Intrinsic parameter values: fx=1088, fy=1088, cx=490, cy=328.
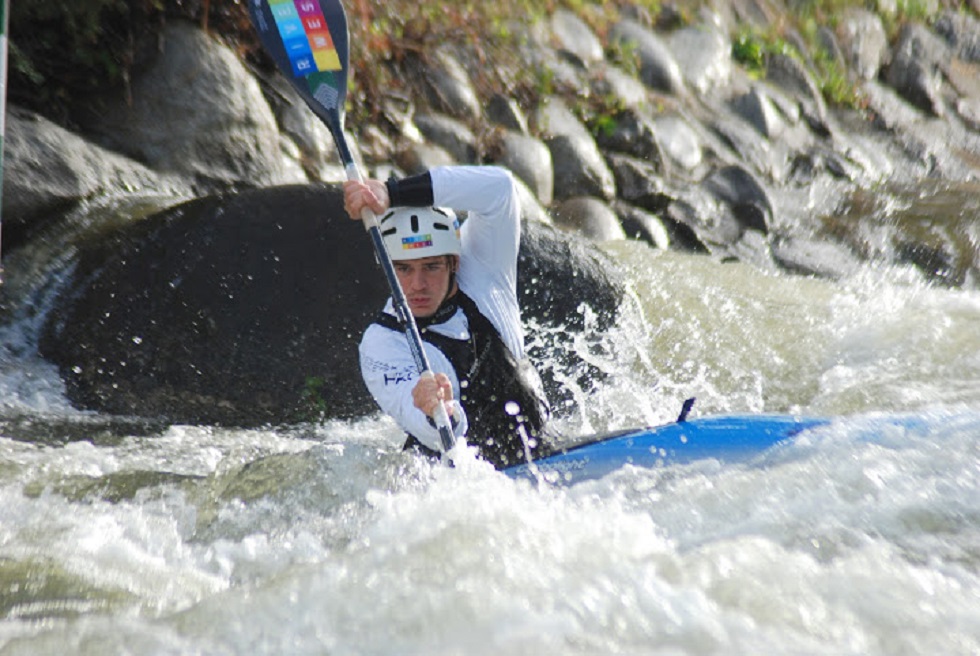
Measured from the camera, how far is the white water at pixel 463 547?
100 inches

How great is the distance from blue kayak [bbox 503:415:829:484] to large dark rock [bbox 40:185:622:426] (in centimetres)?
172

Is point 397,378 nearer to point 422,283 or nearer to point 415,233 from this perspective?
point 422,283

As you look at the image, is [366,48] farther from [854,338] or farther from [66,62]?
[854,338]

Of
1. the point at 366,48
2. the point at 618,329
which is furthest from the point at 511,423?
the point at 366,48

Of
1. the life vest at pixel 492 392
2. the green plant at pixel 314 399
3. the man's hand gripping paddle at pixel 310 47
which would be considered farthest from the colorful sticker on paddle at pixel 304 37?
the green plant at pixel 314 399

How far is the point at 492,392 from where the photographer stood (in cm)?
375

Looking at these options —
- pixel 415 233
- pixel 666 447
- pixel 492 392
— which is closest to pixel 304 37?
pixel 415 233

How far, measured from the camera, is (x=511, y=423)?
12.5ft

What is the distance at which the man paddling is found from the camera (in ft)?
11.7

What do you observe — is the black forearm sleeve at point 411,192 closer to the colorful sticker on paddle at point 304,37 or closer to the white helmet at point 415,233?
the white helmet at point 415,233

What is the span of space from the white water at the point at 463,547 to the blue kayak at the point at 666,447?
81 millimetres

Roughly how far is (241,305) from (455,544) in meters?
2.72

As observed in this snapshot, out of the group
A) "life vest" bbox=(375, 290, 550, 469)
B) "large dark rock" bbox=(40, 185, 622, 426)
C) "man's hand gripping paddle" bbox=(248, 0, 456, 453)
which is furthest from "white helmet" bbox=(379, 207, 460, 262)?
"large dark rock" bbox=(40, 185, 622, 426)

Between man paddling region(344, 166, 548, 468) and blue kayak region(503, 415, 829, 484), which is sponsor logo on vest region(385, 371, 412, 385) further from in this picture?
blue kayak region(503, 415, 829, 484)
